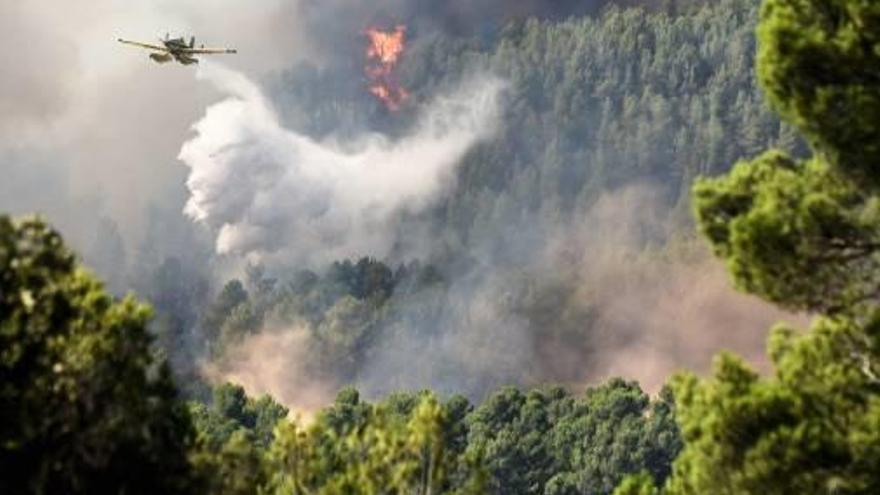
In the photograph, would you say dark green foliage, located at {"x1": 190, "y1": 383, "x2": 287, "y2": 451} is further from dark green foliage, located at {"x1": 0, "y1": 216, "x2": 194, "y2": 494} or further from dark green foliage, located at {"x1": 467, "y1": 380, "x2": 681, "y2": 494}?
dark green foliage, located at {"x1": 0, "y1": 216, "x2": 194, "y2": 494}

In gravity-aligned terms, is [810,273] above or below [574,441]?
below

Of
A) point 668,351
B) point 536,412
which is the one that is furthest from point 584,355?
point 536,412

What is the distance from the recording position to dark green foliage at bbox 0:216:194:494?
1725 cm

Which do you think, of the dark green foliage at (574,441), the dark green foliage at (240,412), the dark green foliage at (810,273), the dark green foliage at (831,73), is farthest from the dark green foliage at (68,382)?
the dark green foliage at (240,412)

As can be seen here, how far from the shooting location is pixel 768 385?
68.7ft

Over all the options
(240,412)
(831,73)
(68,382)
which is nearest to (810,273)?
(831,73)

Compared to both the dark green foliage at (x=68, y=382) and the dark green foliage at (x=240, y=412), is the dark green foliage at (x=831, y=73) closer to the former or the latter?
the dark green foliage at (x=68, y=382)

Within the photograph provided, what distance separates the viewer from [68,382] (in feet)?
57.3

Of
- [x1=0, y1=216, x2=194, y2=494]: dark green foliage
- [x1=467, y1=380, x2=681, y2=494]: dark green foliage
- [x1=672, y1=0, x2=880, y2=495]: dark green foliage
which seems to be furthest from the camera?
[x1=467, y1=380, x2=681, y2=494]: dark green foliage

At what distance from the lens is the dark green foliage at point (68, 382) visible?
1725 centimetres

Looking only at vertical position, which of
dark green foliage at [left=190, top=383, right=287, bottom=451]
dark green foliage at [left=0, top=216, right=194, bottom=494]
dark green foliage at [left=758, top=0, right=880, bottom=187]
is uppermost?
dark green foliage at [left=190, top=383, right=287, bottom=451]

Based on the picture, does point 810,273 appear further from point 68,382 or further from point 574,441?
point 574,441

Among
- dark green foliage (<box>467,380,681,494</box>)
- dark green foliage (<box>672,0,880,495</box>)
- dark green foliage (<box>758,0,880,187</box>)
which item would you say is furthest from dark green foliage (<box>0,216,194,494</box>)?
dark green foliage (<box>467,380,681,494</box>)

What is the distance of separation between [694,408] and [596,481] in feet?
315
